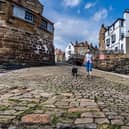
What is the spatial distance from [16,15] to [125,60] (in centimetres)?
2147

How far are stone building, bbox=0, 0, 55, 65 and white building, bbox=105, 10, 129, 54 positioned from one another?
2347cm

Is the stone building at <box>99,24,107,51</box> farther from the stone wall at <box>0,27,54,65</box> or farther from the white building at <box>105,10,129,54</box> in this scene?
the stone wall at <box>0,27,54,65</box>

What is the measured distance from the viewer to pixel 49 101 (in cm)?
659

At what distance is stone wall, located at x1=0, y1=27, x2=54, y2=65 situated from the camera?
811 inches

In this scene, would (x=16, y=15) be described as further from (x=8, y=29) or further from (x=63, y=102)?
(x=63, y=102)

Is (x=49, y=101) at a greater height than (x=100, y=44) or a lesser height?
lesser

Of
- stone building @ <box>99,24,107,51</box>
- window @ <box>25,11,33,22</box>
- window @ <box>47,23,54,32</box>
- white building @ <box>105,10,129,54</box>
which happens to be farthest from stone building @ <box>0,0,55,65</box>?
stone building @ <box>99,24,107,51</box>

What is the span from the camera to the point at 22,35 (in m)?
22.4

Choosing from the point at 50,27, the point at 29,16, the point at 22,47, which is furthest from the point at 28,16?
the point at 50,27

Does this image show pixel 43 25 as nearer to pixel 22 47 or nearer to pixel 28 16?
pixel 28 16

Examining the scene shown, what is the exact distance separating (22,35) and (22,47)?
1.17m

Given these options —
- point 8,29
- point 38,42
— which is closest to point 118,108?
point 8,29

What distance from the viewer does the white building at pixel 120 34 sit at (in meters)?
46.5

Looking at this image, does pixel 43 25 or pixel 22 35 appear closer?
pixel 22 35
